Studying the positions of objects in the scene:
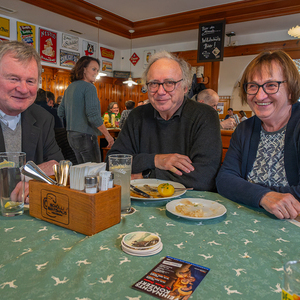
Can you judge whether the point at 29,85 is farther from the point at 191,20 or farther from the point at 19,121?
the point at 191,20

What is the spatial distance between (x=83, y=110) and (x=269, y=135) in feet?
7.91

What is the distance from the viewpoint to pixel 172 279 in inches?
24.6

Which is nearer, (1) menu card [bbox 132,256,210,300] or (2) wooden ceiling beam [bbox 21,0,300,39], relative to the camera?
(1) menu card [bbox 132,256,210,300]

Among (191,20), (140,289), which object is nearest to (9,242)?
(140,289)

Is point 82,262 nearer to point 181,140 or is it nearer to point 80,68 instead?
point 181,140

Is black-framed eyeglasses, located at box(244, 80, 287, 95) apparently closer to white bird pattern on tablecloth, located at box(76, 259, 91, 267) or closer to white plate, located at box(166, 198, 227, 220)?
white plate, located at box(166, 198, 227, 220)

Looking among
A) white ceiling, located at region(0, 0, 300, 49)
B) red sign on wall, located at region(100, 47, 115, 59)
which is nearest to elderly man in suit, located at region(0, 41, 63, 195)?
white ceiling, located at region(0, 0, 300, 49)

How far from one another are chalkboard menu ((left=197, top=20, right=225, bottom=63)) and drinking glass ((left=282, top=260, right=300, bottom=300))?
243 inches

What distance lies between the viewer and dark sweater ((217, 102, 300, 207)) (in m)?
1.21

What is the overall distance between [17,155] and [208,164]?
3.30 feet

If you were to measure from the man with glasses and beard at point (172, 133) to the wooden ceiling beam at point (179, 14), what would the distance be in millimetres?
4817

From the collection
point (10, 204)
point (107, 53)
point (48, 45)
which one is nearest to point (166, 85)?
point (10, 204)

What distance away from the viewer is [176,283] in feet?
2.01

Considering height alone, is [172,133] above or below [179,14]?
below
